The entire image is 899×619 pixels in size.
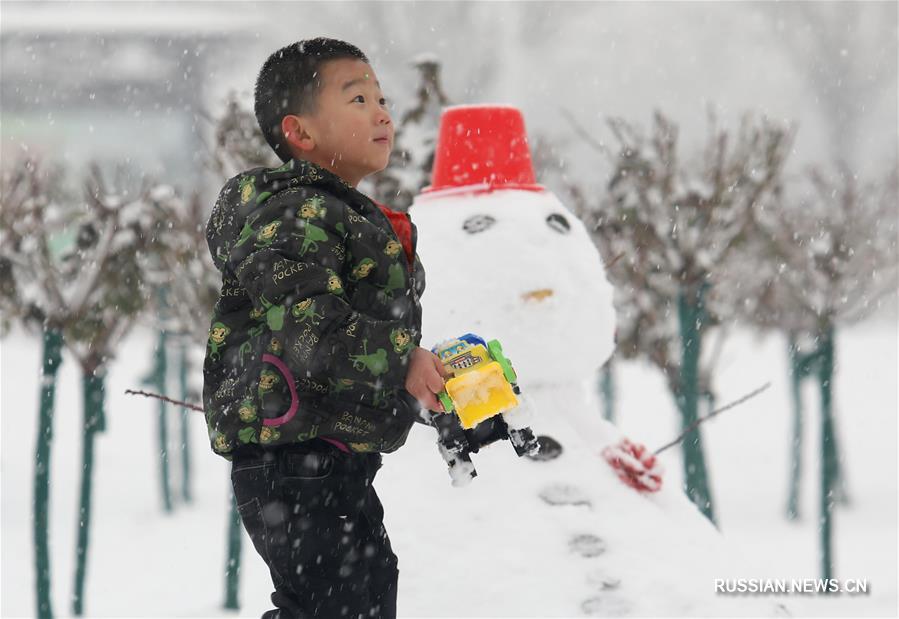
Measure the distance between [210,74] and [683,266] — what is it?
19.0 metres

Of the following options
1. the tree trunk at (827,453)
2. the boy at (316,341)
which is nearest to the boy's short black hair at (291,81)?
the boy at (316,341)

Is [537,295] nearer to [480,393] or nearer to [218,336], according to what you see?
[218,336]

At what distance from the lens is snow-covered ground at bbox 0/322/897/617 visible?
3.42m

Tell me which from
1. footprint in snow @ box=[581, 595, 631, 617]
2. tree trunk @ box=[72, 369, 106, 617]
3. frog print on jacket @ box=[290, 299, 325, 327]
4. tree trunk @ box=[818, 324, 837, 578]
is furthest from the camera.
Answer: tree trunk @ box=[818, 324, 837, 578]

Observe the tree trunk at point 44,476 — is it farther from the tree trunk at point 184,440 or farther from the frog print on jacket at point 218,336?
the tree trunk at point 184,440

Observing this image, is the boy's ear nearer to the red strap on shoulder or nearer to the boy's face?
the boy's face

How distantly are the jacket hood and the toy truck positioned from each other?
1.28 feet

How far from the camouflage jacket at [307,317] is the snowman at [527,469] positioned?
148 centimetres

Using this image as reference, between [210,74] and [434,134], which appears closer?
[434,134]

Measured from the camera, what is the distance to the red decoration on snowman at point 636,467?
3.72 meters

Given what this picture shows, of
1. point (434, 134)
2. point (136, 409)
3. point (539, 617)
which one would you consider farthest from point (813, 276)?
point (136, 409)

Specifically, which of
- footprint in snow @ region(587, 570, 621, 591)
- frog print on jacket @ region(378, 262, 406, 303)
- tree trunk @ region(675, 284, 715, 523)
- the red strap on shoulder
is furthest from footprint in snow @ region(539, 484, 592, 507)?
tree trunk @ region(675, 284, 715, 523)

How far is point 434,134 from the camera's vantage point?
18.4ft

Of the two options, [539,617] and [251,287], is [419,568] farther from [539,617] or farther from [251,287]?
[251,287]
